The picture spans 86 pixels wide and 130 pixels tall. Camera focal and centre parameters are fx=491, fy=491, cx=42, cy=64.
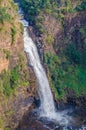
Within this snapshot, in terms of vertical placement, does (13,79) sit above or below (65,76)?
above

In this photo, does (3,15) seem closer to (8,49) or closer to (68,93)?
(8,49)

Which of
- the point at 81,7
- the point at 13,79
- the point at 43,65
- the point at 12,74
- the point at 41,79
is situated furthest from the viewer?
the point at 81,7

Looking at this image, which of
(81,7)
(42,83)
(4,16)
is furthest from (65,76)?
(4,16)

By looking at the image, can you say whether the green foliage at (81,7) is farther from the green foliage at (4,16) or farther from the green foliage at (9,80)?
the green foliage at (9,80)

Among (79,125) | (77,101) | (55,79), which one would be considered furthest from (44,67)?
(79,125)

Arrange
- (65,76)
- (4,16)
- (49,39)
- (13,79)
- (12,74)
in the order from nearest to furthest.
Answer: (4,16)
(13,79)
(12,74)
(65,76)
(49,39)

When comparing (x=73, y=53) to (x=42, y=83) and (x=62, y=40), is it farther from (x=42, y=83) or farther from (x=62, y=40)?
(x=42, y=83)

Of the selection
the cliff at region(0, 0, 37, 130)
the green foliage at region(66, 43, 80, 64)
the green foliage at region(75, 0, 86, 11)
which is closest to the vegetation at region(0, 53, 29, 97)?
the cliff at region(0, 0, 37, 130)

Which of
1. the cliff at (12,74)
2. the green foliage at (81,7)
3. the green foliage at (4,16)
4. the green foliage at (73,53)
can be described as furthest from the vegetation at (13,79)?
the green foliage at (81,7)
